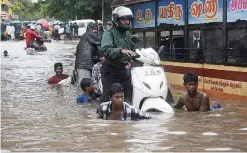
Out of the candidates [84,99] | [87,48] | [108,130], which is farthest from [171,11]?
[108,130]

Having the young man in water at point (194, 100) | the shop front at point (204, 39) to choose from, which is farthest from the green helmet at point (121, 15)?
the shop front at point (204, 39)

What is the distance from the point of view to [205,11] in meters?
11.8

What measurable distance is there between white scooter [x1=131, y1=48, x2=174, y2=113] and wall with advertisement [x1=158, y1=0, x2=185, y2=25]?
172 inches

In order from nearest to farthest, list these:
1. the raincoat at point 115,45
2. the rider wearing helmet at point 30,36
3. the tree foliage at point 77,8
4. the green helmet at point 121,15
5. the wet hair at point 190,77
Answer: the raincoat at point 115,45, the green helmet at point 121,15, the wet hair at point 190,77, the rider wearing helmet at point 30,36, the tree foliage at point 77,8

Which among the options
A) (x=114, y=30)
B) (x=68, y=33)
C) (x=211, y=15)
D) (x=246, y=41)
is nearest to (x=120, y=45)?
(x=114, y=30)

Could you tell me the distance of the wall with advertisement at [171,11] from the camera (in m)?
12.8

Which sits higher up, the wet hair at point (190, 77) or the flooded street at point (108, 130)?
the wet hair at point (190, 77)

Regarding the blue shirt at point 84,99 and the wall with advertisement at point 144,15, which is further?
the wall with advertisement at point 144,15

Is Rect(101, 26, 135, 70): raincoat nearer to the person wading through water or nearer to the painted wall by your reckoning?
the painted wall

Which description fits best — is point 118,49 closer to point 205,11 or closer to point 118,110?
point 118,110

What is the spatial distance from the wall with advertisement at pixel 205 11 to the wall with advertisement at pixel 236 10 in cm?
28

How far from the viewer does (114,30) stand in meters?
7.70

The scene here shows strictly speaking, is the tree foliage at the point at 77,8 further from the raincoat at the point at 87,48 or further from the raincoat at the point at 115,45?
the raincoat at the point at 115,45

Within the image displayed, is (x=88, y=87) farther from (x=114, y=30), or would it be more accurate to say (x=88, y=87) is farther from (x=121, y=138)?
(x=121, y=138)
